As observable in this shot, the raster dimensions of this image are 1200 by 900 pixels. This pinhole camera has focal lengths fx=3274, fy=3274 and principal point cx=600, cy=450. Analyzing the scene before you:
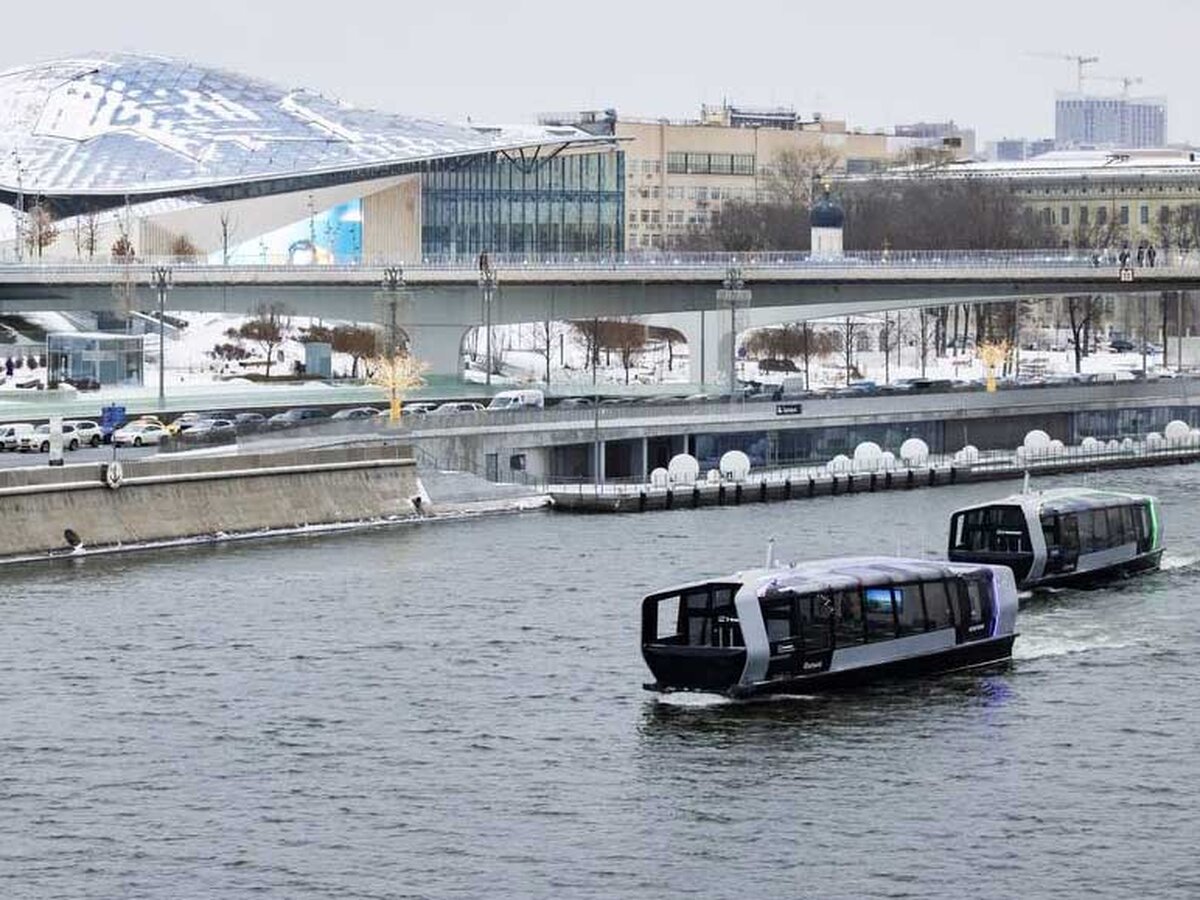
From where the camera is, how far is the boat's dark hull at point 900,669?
45.7m

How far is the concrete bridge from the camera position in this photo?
9444 cm

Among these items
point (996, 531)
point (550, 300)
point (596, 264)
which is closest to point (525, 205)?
point (550, 300)

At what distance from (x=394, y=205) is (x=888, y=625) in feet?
265

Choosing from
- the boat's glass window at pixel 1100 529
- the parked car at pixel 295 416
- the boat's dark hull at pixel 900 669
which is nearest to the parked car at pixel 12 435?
the parked car at pixel 295 416

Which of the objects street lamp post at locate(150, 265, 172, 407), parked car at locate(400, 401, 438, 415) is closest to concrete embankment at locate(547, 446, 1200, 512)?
parked car at locate(400, 401, 438, 415)

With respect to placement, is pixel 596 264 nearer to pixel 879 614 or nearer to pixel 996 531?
pixel 996 531

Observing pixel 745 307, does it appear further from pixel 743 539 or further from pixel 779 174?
pixel 779 174

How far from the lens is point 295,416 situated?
3287 inches

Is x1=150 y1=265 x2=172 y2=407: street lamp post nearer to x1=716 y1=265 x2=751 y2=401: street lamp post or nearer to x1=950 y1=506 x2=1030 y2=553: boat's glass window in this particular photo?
x1=716 y1=265 x2=751 y2=401: street lamp post

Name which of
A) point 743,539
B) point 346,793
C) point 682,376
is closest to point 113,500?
point 743,539

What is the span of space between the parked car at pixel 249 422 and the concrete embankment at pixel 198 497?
181 inches

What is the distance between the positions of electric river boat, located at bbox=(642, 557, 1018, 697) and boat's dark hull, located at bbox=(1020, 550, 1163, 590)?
27.0 feet

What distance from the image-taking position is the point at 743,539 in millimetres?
64375

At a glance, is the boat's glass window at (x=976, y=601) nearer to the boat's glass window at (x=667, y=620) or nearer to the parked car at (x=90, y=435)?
the boat's glass window at (x=667, y=620)
